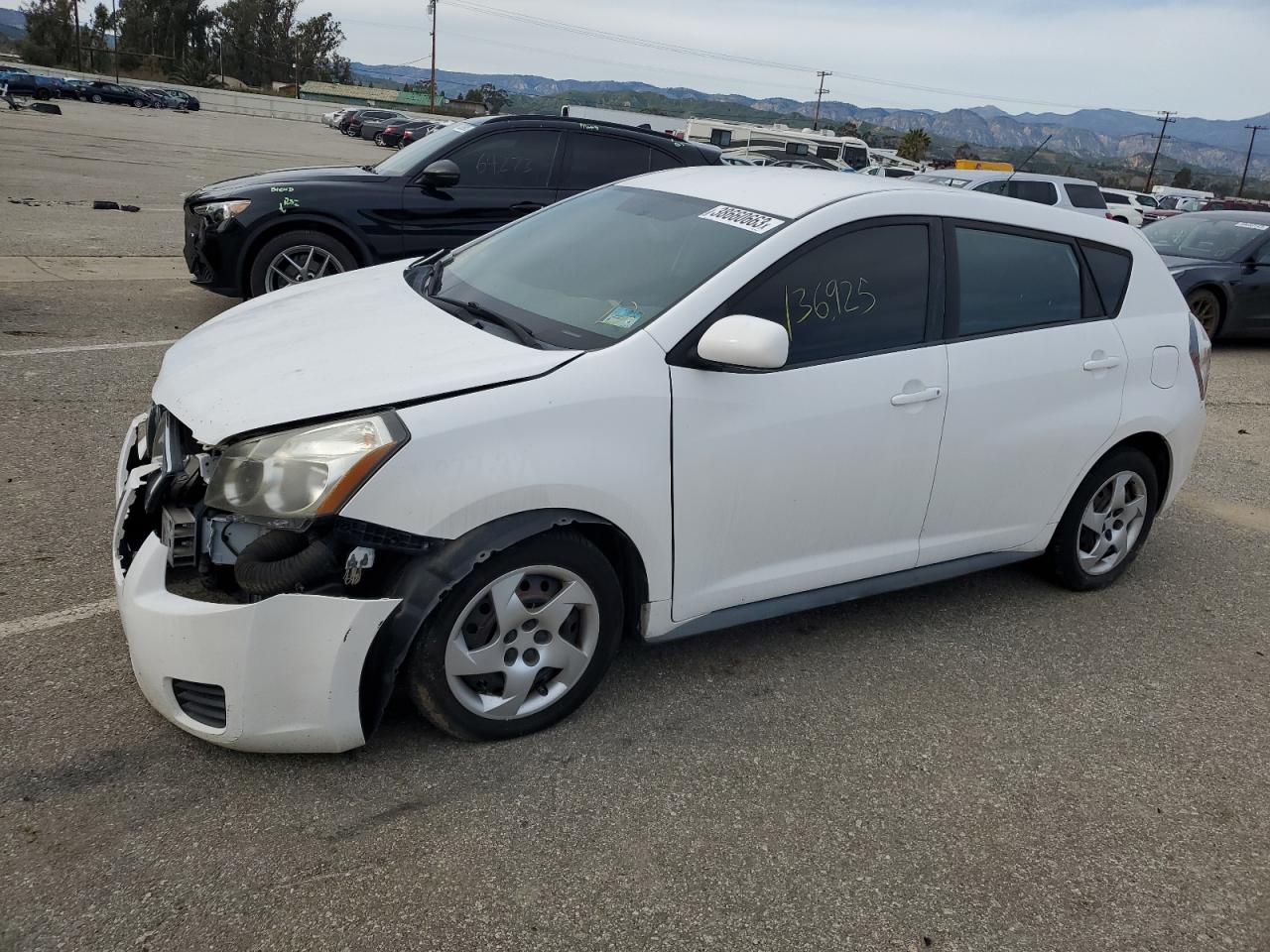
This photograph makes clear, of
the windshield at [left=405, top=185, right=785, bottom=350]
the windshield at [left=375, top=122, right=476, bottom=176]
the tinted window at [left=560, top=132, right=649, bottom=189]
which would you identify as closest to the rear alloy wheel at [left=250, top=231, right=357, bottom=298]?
the windshield at [left=375, top=122, right=476, bottom=176]

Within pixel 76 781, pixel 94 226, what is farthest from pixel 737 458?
pixel 94 226

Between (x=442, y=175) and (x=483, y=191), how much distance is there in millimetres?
488

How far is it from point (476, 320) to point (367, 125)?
177ft

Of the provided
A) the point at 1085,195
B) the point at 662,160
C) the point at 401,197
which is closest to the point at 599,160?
the point at 662,160

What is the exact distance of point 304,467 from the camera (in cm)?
269

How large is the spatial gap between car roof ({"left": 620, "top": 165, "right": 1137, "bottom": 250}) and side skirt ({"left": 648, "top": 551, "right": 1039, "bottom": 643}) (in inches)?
51.5

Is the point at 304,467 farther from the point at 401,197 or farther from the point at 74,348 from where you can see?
the point at 401,197

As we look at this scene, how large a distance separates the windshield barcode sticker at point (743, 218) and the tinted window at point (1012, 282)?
81 centimetres

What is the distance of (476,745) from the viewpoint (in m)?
3.06

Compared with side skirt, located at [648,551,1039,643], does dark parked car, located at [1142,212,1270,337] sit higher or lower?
higher

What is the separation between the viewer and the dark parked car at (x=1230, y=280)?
1092 centimetres

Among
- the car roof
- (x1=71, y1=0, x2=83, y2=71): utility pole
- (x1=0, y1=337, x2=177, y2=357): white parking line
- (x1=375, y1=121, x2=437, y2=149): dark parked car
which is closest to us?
the car roof

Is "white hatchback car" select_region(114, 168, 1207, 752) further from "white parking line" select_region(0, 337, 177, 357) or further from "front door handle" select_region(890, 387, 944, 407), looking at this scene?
A: "white parking line" select_region(0, 337, 177, 357)

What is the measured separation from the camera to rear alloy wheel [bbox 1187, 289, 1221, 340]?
1100 cm
